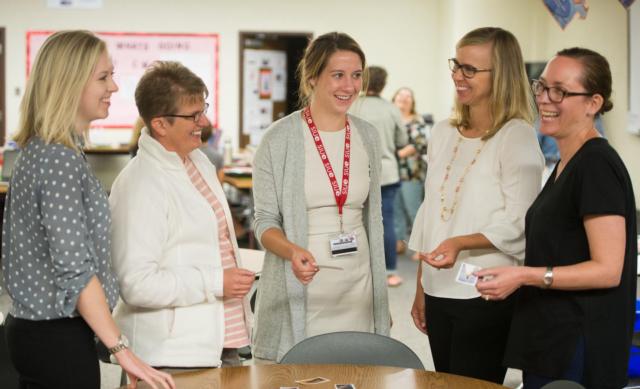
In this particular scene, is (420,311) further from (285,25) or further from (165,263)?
(285,25)

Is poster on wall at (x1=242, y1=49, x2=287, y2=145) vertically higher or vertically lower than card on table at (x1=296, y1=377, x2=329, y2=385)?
higher

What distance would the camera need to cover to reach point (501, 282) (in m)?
2.17

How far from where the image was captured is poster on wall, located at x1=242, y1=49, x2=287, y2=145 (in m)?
11.8

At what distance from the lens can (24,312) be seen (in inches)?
79.5

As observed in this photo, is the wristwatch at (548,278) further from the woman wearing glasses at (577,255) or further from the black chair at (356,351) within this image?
the black chair at (356,351)

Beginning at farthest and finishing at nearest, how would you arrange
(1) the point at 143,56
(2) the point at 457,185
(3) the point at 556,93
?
(1) the point at 143,56
(2) the point at 457,185
(3) the point at 556,93

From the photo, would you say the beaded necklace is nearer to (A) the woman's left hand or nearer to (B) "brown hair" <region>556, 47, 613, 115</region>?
(A) the woman's left hand

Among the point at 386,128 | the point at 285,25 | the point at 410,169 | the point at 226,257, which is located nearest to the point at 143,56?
the point at 285,25

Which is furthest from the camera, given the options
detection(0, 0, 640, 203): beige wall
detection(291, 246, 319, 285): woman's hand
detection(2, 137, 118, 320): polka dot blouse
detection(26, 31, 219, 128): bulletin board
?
detection(26, 31, 219, 128): bulletin board

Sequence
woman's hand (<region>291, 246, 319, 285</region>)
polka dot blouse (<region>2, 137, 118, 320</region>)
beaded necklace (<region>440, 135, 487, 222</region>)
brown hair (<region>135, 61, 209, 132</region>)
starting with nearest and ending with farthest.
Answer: polka dot blouse (<region>2, 137, 118, 320</region>)
brown hair (<region>135, 61, 209, 132</region>)
woman's hand (<region>291, 246, 319, 285</region>)
beaded necklace (<region>440, 135, 487, 222</region>)

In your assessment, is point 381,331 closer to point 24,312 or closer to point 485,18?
point 24,312

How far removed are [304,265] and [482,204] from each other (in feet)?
1.95

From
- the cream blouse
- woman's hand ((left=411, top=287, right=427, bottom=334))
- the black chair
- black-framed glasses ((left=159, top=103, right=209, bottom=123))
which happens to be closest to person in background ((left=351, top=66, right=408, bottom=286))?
woman's hand ((left=411, top=287, right=427, bottom=334))

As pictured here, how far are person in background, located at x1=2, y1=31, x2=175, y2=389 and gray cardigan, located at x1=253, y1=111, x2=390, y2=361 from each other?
30.9 inches
